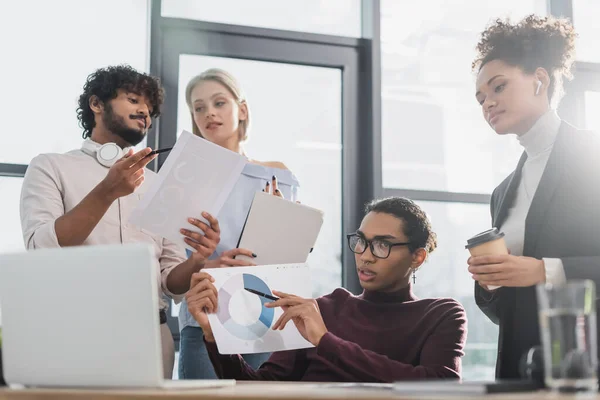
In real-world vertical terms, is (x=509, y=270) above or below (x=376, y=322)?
above

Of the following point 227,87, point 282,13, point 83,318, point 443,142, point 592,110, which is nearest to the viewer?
point 83,318

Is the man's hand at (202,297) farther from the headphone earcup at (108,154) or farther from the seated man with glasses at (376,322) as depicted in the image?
the headphone earcup at (108,154)

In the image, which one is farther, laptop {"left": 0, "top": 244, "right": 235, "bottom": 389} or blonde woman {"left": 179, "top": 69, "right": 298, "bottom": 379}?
blonde woman {"left": 179, "top": 69, "right": 298, "bottom": 379}

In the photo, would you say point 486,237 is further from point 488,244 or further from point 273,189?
point 273,189

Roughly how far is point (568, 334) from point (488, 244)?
0.61 m

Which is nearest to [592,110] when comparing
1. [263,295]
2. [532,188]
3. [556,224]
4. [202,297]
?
[532,188]

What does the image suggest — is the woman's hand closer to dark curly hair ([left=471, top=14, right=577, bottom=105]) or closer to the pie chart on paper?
the pie chart on paper

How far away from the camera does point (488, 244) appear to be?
1.61 metres

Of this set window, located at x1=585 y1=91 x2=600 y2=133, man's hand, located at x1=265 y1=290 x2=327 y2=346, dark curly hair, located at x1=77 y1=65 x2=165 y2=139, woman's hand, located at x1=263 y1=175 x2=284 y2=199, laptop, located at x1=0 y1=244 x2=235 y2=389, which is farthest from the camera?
window, located at x1=585 y1=91 x2=600 y2=133

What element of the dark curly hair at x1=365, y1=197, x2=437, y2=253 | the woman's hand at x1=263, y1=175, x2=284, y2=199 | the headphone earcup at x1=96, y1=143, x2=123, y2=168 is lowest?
the dark curly hair at x1=365, y1=197, x2=437, y2=253

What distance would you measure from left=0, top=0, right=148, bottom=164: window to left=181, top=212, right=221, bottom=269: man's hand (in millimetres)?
1177

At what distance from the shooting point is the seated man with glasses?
1798mm

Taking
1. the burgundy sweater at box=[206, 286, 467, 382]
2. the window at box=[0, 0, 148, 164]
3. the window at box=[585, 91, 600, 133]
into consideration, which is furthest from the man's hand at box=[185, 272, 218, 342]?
the window at box=[585, 91, 600, 133]

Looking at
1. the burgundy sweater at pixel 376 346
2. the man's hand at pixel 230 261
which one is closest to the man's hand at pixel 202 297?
the burgundy sweater at pixel 376 346
